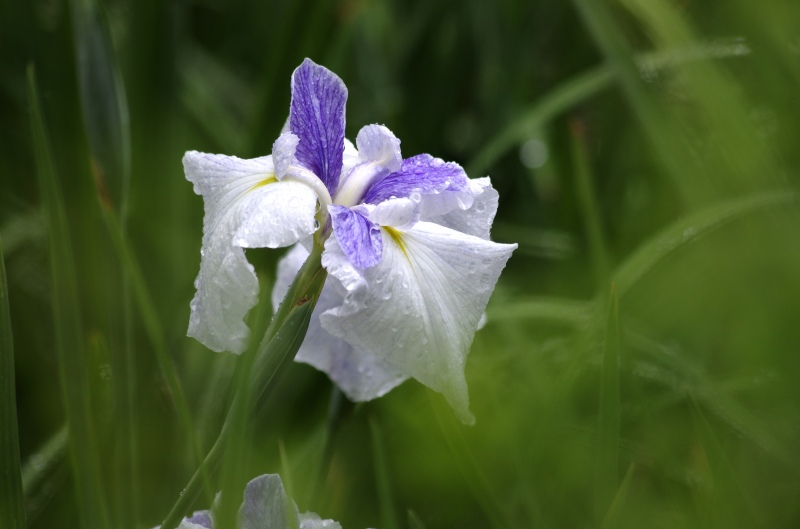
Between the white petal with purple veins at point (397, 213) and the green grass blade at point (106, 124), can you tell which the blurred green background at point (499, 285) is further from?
the white petal with purple veins at point (397, 213)

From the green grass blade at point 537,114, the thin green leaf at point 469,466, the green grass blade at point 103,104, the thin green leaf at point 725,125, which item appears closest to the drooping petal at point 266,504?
the thin green leaf at point 469,466

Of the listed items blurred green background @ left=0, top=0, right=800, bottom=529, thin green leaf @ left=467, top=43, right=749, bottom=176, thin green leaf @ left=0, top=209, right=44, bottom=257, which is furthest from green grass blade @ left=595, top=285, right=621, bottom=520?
thin green leaf @ left=0, top=209, right=44, bottom=257

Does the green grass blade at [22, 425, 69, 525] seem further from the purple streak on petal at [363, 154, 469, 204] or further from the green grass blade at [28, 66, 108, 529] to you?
the purple streak on petal at [363, 154, 469, 204]

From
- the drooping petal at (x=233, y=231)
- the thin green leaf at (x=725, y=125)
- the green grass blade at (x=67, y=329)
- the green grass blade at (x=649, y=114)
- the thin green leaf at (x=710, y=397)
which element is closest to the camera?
the drooping petal at (x=233, y=231)

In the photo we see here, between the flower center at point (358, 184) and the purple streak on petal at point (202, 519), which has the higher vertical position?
the flower center at point (358, 184)

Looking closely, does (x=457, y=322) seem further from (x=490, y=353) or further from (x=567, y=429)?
(x=490, y=353)

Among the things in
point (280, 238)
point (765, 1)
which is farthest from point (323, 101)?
point (765, 1)
